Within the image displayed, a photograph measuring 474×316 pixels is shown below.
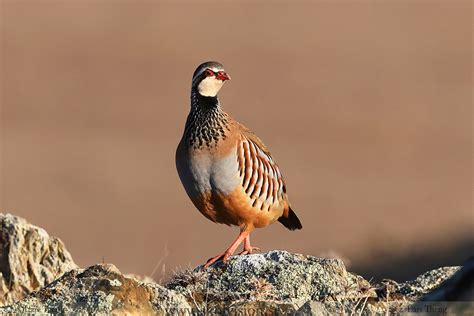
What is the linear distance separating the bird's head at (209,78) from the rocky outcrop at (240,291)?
5.92 feet

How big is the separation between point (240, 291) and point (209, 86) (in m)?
2.21

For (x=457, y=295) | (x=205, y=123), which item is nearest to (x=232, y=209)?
(x=205, y=123)

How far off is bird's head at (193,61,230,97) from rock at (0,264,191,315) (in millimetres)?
2410

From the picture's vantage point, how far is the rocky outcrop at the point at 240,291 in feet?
15.6

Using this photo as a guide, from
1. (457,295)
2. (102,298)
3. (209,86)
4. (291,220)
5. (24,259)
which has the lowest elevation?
(24,259)

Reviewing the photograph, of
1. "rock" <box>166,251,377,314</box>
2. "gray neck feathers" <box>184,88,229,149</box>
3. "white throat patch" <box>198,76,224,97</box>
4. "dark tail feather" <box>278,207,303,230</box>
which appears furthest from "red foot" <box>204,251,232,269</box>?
"dark tail feather" <box>278,207,303,230</box>

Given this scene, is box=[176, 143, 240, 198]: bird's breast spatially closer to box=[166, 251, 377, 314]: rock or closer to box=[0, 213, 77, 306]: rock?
box=[0, 213, 77, 306]: rock

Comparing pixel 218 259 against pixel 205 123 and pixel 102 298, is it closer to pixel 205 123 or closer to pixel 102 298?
pixel 205 123

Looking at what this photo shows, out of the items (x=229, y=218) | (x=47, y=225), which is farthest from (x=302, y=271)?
(x=47, y=225)

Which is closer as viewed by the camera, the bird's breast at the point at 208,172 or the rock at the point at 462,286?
the rock at the point at 462,286

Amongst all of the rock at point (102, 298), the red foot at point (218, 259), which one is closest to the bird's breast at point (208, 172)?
the red foot at point (218, 259)

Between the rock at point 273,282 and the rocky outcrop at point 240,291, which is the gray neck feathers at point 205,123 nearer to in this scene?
the rocky outcrop at point 240,291

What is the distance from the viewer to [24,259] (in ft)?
22.4

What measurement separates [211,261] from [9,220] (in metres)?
1.46
